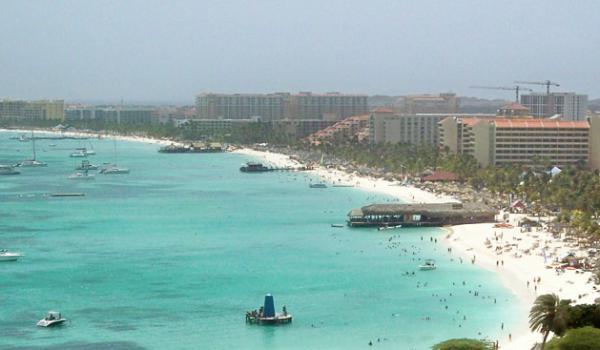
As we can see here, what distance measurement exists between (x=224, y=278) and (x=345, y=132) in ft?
231

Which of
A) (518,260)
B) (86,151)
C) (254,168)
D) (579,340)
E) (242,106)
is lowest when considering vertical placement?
(86,151)

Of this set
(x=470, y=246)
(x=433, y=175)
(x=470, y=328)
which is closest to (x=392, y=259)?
(x=470, y=246)

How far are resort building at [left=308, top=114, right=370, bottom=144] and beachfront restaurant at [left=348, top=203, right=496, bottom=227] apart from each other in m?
51.2

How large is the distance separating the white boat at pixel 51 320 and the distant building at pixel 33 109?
143 metres

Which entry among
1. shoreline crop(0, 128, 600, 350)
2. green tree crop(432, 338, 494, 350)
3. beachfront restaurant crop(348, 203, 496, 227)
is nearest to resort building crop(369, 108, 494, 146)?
shoreline crop(0, 128, 600, 350)

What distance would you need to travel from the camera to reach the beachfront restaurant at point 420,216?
4950cm

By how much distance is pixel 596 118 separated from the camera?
70.0 metres

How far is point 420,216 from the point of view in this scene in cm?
4991

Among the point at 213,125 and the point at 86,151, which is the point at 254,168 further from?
the point at 213,125

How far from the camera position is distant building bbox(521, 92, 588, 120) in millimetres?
101375

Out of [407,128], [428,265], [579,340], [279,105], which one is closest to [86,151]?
[407,128]

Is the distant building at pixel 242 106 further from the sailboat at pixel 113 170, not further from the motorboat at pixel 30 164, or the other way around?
the sailboat at pixel 113 170

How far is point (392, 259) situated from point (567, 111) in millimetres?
63659

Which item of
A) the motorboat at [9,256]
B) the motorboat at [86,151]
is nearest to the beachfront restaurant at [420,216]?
the motorboat at [9,256]
